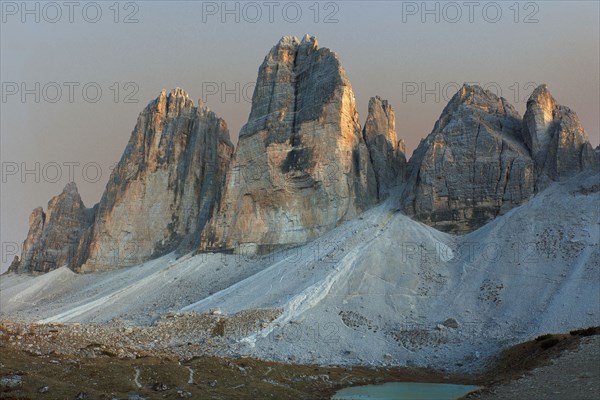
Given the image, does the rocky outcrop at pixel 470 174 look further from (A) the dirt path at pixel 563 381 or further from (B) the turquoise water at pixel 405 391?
(B) the turquoise water at pixel 405 391

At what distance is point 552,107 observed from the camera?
68.2m

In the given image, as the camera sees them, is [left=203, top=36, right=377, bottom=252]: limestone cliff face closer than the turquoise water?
No

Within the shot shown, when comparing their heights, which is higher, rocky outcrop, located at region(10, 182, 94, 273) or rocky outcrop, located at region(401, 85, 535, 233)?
rocky outcrop, located at region(401, 85, 535, 233)

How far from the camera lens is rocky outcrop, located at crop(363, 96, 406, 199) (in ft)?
245

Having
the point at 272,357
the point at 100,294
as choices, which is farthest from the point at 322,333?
the point at 100,294

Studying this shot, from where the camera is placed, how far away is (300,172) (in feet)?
237

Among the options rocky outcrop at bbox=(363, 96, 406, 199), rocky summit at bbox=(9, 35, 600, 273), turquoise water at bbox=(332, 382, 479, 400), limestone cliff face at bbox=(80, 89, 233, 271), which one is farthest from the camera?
limestone cliff face at bbox=(80, 89, 233, 271)

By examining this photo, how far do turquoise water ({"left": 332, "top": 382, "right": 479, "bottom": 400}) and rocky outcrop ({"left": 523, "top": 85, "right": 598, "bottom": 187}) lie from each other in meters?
36.2

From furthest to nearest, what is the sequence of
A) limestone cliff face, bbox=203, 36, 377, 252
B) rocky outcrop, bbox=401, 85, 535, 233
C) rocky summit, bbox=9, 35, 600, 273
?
limestone cliff face, bbox=203, 36, 377, 252
rocky summit, bbox=9, 35, 600, 273
rocky outcrop, bbox=401, 85, 535, 233

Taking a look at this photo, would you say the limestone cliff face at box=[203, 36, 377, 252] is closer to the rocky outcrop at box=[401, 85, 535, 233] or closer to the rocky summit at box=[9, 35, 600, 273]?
the rocky summit at box=[9, 35, 600, 273]

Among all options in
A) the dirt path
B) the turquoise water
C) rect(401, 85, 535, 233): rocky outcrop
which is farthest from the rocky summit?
the dirt path

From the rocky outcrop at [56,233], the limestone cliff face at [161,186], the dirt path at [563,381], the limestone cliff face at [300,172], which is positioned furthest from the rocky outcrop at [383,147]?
the rocky outcrop at [56,233]

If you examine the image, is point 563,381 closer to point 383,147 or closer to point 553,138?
point 553,138

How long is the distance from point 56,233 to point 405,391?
86616 mm
